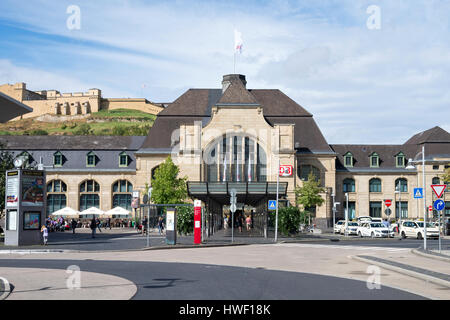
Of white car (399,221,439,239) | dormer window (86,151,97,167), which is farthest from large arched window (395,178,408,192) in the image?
dormer window (86,151,97,167)

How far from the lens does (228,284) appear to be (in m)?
15.6

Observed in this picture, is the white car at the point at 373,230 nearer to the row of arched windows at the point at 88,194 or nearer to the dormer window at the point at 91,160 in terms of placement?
the row of arched windows at the point at 88,194

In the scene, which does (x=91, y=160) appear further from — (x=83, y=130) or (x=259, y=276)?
(x=83, y=130)

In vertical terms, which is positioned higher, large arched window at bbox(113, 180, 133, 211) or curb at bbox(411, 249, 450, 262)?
large arched window at bbox(113, 180, 133, 211)

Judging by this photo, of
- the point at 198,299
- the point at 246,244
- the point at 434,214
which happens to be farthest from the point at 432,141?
the point at 198,299

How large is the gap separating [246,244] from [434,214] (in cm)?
4639

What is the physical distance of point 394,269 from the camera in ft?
64.1

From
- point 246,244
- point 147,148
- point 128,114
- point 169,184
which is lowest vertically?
point 246,244

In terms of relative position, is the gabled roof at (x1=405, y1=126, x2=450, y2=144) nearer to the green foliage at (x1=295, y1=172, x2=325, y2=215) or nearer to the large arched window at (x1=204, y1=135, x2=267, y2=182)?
the green foliage at (x1=295, y1=172, x2=325, y2=215)

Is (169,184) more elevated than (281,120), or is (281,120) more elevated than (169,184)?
(281,120)

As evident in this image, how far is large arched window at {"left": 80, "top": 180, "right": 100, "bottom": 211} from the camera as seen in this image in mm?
80062

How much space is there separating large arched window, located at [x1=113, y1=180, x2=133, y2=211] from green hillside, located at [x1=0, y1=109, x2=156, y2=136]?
91368 mm

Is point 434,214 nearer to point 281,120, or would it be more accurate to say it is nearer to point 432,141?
point 432,141
